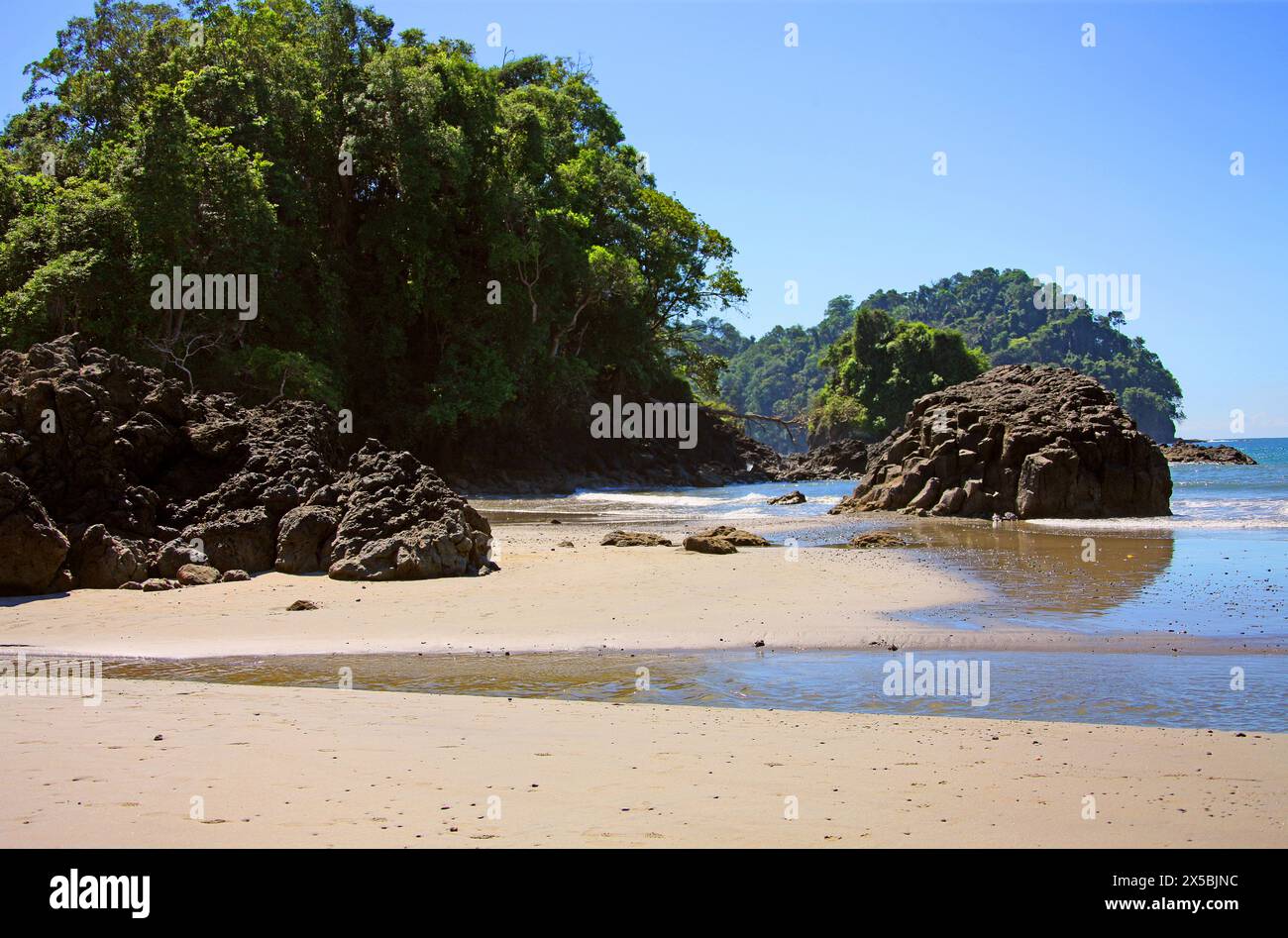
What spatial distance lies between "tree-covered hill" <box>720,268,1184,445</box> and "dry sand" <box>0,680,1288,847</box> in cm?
9966

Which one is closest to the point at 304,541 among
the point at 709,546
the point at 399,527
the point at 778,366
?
the point at 399,527

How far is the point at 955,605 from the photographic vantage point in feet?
34.7

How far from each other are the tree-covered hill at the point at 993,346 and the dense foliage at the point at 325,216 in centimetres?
6975

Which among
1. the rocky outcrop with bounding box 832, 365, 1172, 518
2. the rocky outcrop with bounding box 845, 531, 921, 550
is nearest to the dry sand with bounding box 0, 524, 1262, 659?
the rocky outcrop with bounding box 845, 531, 921, 550

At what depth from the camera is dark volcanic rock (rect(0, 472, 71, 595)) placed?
33.0 ft

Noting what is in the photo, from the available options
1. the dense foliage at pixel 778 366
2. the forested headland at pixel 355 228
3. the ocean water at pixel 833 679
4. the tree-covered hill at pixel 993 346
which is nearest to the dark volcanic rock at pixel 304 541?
the ocean water at pixel 833 679

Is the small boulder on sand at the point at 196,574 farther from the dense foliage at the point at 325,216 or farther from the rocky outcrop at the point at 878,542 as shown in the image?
the dense foliage at the point at 325,216

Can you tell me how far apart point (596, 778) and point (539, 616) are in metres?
5.08

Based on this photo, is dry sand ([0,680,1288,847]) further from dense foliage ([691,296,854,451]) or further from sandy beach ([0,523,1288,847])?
dense foliage ([691,296,854,451])

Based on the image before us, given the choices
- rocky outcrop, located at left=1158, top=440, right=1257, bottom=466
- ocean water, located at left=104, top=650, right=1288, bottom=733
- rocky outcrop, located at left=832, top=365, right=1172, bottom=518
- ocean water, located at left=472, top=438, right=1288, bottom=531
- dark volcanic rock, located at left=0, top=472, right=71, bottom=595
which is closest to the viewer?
ocean water, located at left=104, top=650, right=1288, bottom=733

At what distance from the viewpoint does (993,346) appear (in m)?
133

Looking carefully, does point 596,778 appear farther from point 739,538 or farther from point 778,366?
point 778,366

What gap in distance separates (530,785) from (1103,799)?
2.41 metres

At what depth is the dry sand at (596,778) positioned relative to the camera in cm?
383
